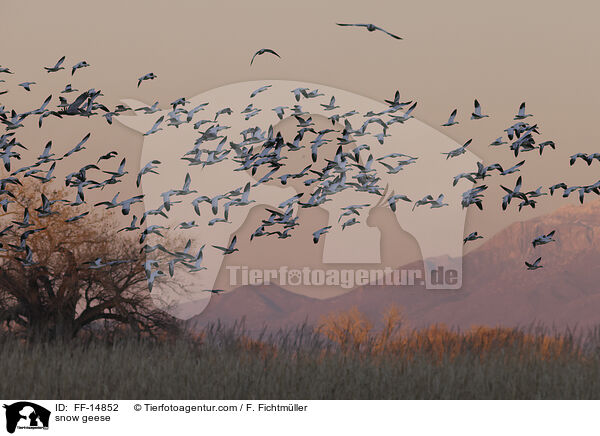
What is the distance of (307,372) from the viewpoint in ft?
57.5

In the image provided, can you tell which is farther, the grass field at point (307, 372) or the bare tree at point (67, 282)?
the bare tree at point (67, 282)

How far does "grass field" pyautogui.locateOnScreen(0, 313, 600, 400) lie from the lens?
16625 mm

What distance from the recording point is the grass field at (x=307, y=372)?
54.5ft

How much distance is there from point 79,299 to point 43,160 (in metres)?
9.38

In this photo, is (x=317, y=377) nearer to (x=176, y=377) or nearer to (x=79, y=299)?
(x=176, y=377)

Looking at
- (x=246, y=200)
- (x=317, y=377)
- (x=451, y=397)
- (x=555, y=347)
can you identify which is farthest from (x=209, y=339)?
(x=555, y=347)
